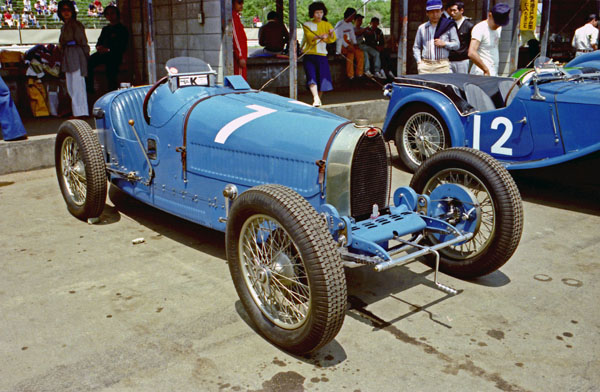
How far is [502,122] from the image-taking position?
6156 millimetres

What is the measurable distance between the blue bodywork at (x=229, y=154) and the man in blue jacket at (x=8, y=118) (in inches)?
88.2

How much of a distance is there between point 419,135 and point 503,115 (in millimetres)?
1102

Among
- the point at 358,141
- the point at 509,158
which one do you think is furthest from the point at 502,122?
the point at 358,141

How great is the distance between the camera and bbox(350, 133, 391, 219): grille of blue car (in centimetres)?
382

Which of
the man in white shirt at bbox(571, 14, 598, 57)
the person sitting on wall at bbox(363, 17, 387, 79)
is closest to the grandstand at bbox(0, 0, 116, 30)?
the person sitting on wall at bbox(363, 17, 387, 79)

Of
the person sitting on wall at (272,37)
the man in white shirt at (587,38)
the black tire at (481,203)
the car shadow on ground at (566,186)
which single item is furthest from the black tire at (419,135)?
Result: the man in white shirt at (587,38)

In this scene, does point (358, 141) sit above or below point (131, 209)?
above

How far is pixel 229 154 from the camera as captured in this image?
432cm

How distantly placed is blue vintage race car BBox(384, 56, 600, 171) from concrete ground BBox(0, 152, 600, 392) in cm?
100

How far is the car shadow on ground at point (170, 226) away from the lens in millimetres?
4941

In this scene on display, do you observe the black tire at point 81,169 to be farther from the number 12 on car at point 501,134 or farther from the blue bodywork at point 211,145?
the number 12 on car at point 501,134

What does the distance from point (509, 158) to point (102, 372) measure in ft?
14.9

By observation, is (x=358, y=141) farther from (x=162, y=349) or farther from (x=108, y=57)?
(x=108, y=57)

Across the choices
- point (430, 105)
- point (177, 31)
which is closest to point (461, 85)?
point (430, 105)
